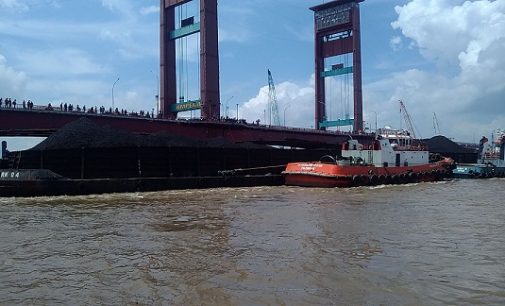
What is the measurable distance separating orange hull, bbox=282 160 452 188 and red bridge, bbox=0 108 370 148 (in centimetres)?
1732

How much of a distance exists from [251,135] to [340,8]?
34912mm

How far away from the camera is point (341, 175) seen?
29859 mm

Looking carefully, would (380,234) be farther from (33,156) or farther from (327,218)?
(33,156)

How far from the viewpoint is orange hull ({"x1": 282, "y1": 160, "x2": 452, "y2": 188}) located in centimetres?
2991

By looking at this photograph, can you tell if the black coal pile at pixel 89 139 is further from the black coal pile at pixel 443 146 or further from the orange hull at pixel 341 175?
the black coal pile at pixel 443 146

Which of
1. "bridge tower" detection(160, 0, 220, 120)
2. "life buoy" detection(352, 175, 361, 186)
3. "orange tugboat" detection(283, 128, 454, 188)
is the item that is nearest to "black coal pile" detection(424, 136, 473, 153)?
"orange tugboat" detection(283, 128, 454, 188)

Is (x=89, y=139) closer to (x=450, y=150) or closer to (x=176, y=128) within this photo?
(x=176, y=128)

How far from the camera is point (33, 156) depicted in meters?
29.8

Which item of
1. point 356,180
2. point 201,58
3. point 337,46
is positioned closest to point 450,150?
point 337,46

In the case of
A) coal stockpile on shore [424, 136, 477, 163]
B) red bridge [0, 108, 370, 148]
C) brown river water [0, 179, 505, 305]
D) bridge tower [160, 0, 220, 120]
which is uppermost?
bridge tower [160, 0, 220, 120]

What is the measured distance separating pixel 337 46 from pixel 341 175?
175 feet

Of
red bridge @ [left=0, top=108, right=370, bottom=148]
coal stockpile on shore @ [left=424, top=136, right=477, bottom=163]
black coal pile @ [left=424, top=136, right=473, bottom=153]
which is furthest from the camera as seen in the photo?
black coal pile @ [left=424, top=136, right=473, bottom=153]

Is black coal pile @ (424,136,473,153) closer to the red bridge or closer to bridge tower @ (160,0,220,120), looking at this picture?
the red bridge

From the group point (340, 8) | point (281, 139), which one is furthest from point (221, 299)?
point (340, 8)
